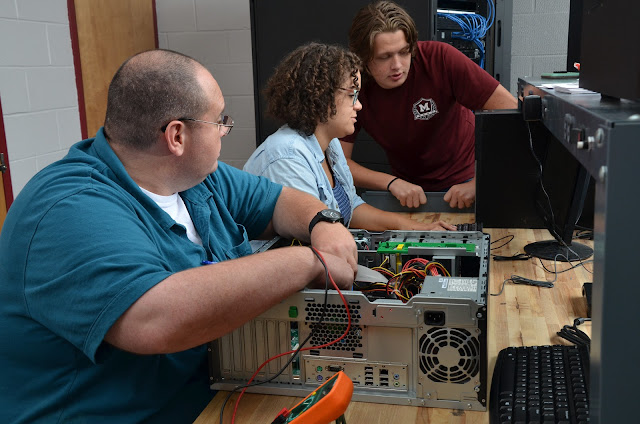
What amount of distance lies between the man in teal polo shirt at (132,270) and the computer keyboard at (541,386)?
0.32m

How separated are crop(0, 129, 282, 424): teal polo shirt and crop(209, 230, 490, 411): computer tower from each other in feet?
0.41

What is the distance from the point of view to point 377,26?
225 cm

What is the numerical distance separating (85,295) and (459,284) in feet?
1.84

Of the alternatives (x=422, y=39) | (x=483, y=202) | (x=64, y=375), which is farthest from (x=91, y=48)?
(x=64, y=375)

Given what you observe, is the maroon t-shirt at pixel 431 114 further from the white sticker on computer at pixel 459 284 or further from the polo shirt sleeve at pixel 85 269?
the polo shirt sleeve at pixel 85 269

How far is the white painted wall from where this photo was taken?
9.00 ft

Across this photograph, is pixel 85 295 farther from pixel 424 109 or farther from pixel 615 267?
pixel 424 109

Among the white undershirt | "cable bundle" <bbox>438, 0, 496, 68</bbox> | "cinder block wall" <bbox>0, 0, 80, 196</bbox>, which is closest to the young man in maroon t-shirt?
"cable bundle" <bbox>438, 0, 496, 68</bbox>

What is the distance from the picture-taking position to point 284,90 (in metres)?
1.95

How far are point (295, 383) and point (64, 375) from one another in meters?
0.37

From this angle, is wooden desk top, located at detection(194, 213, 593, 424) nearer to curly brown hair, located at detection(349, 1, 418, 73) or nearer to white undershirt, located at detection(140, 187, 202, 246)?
white undershirt, located at detection(140, 187, 202, 246)

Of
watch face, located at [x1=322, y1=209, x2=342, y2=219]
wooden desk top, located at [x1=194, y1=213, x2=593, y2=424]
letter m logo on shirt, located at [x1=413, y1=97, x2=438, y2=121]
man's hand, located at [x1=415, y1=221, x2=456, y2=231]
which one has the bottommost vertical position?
wooden desk top, located at [x1=194, y1=213, x2=593, y2=424]

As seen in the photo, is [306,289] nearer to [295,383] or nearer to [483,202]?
[295,383]

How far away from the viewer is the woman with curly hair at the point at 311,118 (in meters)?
1.82
